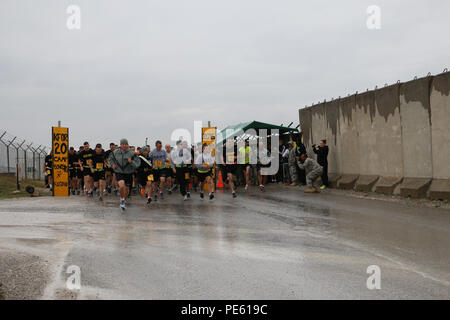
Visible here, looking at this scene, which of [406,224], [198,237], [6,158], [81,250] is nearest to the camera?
[81,250]

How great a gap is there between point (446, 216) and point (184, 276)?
6.82 metres

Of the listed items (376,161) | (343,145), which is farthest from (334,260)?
(343,145)

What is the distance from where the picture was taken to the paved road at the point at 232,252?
16.6 ft

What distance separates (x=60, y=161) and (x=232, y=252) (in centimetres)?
1372

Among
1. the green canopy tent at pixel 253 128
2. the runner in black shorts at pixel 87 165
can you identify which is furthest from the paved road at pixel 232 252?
the green canopy tent at pixel 253 128

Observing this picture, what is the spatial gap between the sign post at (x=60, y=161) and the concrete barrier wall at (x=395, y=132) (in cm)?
1017

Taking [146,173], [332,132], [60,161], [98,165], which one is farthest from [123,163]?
[332,132]

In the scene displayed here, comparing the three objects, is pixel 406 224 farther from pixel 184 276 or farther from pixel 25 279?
pixel 25 279

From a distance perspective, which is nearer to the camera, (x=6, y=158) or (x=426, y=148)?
(x=426, y=148)

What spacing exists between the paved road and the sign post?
23.2ft

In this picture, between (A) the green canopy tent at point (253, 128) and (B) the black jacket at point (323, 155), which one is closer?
(B) the black jacket at point (323, 155)

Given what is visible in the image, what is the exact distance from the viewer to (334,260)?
636 centimetres

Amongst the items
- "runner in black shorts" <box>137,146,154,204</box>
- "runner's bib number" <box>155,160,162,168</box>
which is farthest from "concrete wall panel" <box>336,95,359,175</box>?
"runner in black shorts" <box>137,146,154,204</box>

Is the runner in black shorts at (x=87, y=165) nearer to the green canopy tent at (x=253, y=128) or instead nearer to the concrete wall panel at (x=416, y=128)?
the green canopy tent at (x=253, y=128)
